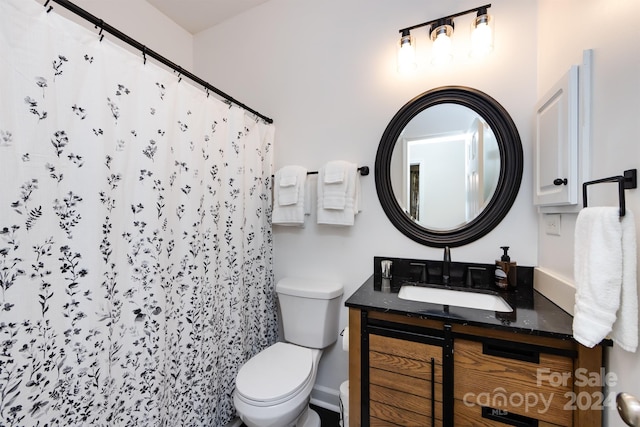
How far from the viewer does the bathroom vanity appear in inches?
34.3

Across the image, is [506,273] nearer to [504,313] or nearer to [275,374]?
[504,313]

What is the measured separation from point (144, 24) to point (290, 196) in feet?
5.45

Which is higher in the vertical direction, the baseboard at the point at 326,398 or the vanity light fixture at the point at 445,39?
the vanity light fixture at the point at 445,39

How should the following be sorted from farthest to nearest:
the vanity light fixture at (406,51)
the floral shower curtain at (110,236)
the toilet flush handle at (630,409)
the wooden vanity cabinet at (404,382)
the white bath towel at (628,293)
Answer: the vanity light fixture at (406,51), the wooden vanity cabinet at (404,382), the floral shower curtain at (110,236), the white bath towel at (628,293), the toilet flush handle at (630,409)

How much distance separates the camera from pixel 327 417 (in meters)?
1.71

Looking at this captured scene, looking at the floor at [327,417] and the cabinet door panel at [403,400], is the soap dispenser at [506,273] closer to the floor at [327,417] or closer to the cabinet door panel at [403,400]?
the cabinet door panel at [403,400]

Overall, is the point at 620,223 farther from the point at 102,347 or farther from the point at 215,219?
the point at 102,347

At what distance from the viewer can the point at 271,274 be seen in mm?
1978

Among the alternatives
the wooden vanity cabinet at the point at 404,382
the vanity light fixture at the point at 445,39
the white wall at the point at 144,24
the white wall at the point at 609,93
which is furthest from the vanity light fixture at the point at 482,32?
the white wall at the point at 144,24

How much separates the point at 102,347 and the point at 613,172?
184 centimetres

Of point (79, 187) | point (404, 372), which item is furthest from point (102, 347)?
point (404, 372)

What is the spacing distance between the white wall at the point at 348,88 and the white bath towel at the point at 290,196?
4.8 inches

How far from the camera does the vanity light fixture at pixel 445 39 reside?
1.34 meters

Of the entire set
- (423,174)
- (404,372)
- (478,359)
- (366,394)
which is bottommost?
(366,394)
